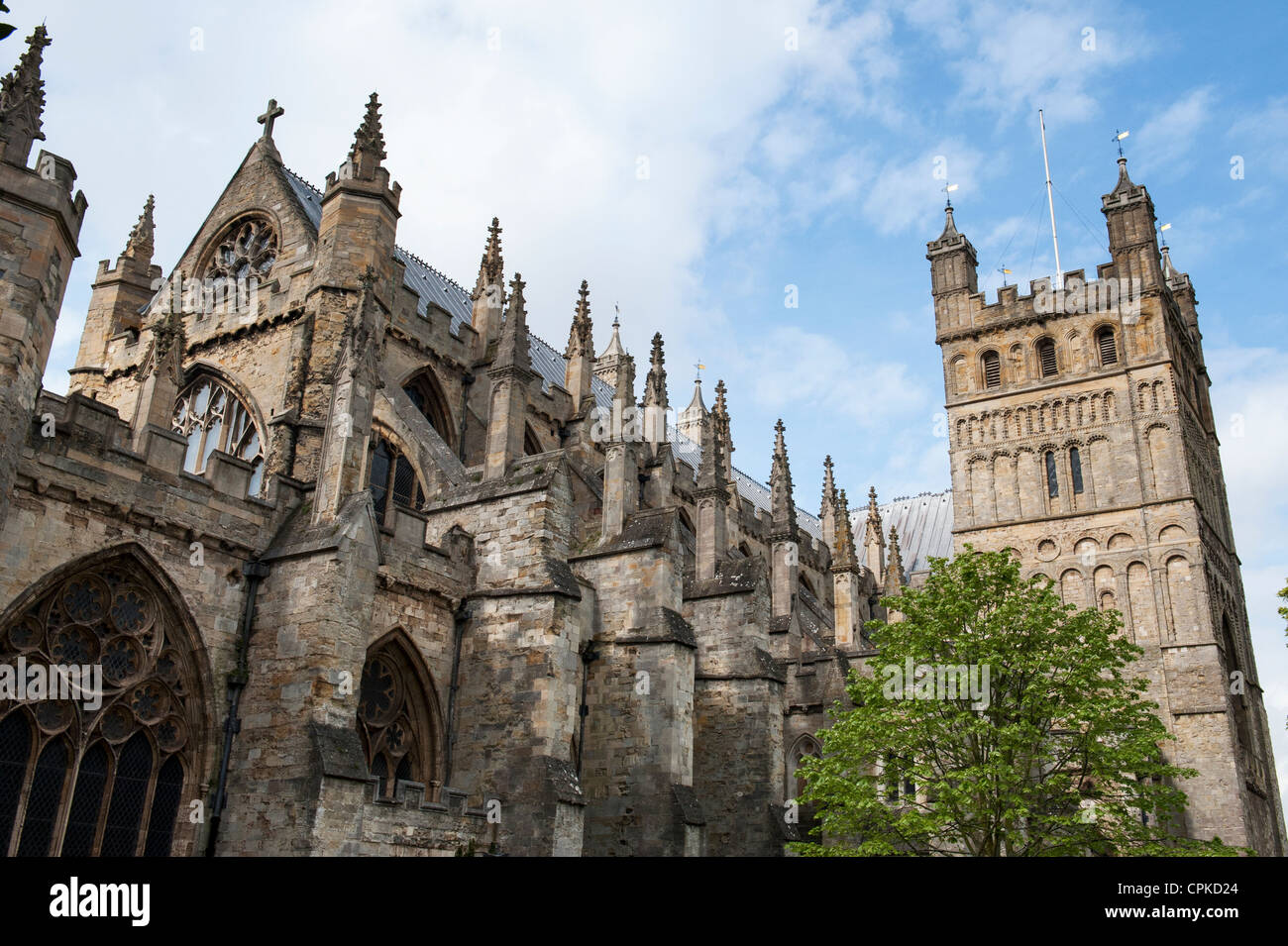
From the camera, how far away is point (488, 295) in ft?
85.3

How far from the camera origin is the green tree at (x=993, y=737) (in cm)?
1580

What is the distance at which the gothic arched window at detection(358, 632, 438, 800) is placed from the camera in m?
15.5

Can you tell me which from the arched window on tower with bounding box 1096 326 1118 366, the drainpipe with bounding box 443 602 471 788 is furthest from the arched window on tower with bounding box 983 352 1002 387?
the drainpipe with bounding box 443 602 471 788

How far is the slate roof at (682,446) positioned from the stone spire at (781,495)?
195 inches

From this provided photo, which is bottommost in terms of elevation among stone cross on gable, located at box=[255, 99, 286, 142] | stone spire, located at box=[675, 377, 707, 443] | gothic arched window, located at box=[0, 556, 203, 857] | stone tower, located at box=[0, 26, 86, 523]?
gothic arched window, located at box=[0, 556, 203, 857]

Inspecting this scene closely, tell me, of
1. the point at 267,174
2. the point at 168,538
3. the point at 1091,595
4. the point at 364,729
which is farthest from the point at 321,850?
the point at 1091,595

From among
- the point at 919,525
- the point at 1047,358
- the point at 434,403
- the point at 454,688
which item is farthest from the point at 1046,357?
the point at 454,688

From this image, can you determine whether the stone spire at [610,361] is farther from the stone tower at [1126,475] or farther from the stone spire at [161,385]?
the stone spire at [161,385]

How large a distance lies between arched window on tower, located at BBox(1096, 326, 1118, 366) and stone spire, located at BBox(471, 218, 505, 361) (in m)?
21.9

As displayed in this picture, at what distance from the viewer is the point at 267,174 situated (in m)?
23.8

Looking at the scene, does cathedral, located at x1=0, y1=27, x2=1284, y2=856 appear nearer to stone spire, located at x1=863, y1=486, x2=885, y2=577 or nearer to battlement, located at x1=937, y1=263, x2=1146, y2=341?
battlement, located at x1=937, y1=263, x2=1146, y2=341

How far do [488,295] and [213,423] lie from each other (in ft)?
24.3
